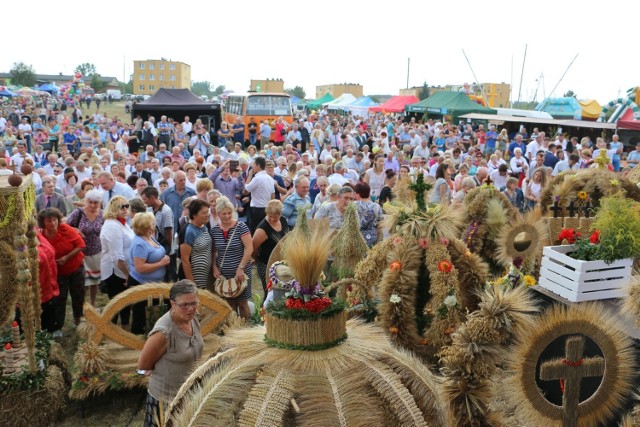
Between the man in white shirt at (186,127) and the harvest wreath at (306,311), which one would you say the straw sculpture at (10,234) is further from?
the man in white shirt at (186,127)

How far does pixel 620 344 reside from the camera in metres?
3.54

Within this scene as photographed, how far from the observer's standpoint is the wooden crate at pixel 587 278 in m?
5.55

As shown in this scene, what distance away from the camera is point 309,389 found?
2.67 m

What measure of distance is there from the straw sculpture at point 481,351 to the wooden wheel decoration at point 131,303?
2460 mm

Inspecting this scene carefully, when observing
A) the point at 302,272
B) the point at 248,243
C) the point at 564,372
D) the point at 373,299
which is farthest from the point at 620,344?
the point at 248,243

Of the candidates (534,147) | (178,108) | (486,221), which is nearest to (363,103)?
(178,108)

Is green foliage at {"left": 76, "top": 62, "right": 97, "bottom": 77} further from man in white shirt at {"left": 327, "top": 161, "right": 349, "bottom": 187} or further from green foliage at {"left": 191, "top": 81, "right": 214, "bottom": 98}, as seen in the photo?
man in white shirt at {"left": 327, "top": 161, "right": 349, "bottom": 187}

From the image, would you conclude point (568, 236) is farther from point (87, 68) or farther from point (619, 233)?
point (87, 68)

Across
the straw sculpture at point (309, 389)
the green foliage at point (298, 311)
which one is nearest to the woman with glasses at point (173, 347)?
the straw sculpture at point (309, 389)

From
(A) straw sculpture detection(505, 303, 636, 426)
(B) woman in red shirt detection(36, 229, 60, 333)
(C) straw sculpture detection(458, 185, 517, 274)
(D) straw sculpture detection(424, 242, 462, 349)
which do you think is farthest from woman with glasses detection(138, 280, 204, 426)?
(C) straw sculpture detection(458, 185, 517, 274)

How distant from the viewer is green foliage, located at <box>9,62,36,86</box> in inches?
3290

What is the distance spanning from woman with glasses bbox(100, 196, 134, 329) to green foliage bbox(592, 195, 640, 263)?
16.4 feet

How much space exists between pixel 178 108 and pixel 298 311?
981 inches

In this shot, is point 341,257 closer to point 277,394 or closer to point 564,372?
point 564,372
